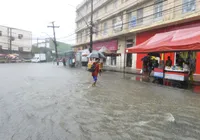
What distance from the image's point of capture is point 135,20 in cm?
2064

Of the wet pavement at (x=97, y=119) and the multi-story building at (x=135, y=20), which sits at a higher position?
the multi-story building at (x=135, y=20)

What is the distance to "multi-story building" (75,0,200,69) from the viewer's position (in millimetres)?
14852

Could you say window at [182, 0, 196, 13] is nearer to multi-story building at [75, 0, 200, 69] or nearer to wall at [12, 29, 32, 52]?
multi-story building at [75, 0, 200, 69]

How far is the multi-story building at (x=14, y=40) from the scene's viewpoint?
163 ft

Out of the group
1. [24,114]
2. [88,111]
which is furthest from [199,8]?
[24,114]

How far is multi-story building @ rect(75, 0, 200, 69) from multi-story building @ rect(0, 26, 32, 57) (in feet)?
97.6

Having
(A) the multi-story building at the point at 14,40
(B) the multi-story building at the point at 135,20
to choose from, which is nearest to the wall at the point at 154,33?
(B) the multi-story building at the point at 135,20

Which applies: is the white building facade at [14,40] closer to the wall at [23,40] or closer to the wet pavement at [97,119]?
the wall at [23,40]

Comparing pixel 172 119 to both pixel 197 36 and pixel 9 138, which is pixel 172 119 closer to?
pixel 9 138

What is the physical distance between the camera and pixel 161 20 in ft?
56.6

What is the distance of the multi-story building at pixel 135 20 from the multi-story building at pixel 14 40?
29755 mm

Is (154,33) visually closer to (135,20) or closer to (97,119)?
(135,20)

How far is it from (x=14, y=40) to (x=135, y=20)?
45.3 meters

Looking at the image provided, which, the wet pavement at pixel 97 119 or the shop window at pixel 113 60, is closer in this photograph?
the wet pavement at pixel 97 119
